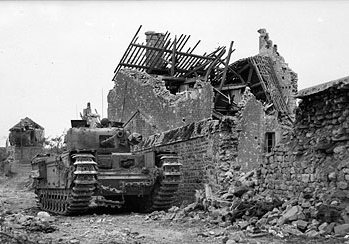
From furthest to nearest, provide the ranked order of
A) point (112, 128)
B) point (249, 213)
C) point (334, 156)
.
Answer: point (112, 128), point (249, 213), point (334, 156)

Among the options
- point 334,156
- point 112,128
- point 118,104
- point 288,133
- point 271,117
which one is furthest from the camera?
point 118,104

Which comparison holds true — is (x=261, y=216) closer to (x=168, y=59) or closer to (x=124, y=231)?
(x=124, y=231)

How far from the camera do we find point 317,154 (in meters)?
9.16

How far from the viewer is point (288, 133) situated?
10422 millimetres

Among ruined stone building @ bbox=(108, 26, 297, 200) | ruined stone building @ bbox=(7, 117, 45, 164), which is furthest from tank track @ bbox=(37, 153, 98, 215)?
ruined stone building @ bbox=(7, 117, 45, 164)

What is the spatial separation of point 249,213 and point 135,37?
15.9 meters

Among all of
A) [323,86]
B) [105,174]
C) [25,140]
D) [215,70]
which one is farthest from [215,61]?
[25,140]

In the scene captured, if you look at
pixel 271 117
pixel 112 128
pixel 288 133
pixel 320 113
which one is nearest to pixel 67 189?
pixel 112 128

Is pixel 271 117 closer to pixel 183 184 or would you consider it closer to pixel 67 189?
pixel 183 184

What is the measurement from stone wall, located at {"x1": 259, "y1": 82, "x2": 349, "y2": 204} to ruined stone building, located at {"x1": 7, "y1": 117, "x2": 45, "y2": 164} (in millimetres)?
31924

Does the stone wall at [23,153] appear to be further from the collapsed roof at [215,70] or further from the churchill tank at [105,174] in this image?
the churchill tank at [105,174]

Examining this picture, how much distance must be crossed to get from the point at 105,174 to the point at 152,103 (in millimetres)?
7725

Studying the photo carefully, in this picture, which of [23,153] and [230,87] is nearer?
[230,87]

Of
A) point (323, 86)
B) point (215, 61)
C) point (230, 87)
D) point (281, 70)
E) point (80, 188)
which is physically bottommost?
point (80, 188)
